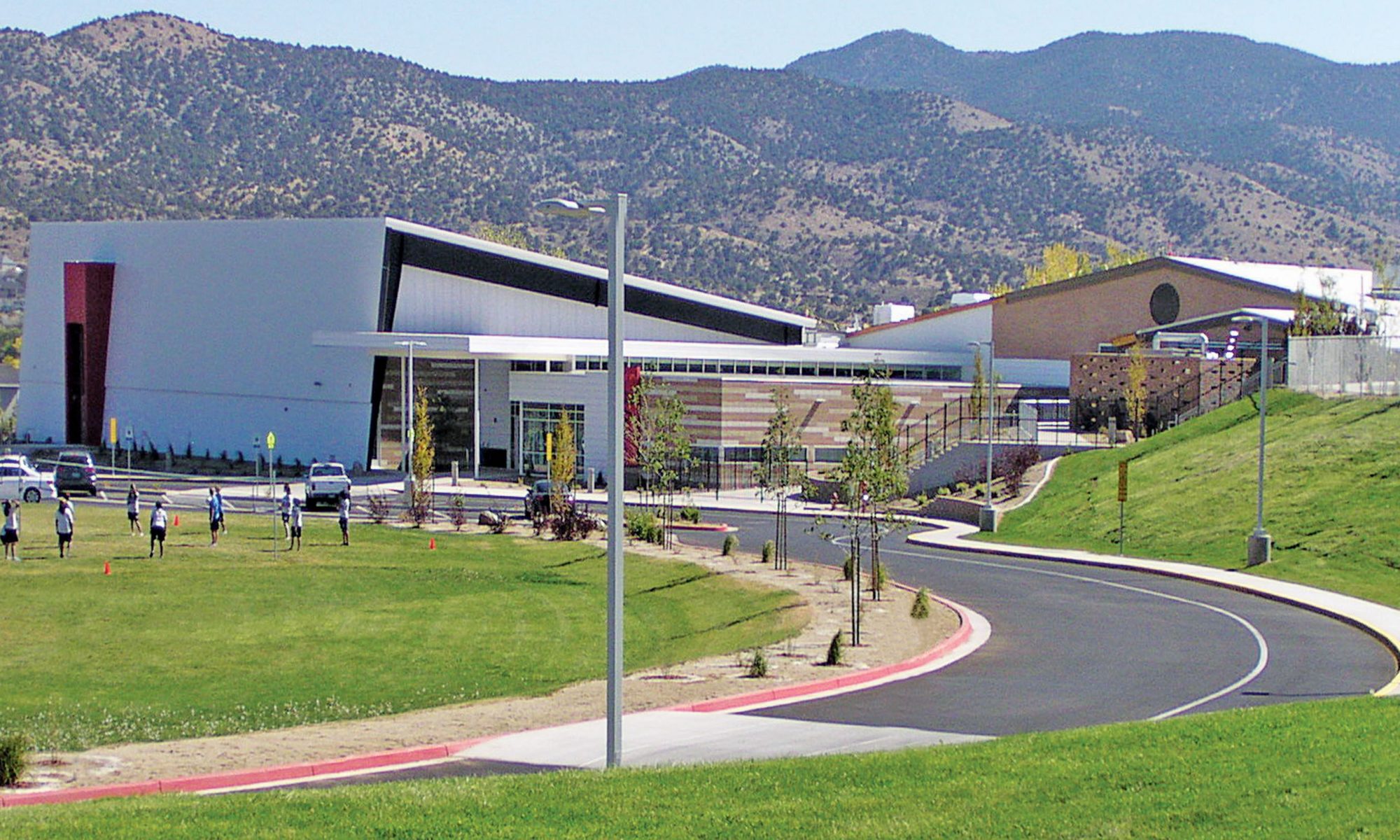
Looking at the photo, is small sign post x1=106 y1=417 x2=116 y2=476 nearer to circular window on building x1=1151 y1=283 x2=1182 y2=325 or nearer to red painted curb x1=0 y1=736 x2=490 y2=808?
circular window on building x1=1151 y1=283 x2=1182 y2=325

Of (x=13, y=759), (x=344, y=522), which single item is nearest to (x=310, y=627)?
(x=344, y=522)

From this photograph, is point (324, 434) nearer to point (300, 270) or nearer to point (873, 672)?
point (300, 270)

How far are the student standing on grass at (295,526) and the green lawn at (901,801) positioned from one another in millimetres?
29324

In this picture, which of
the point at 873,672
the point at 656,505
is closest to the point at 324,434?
the point at 656,505

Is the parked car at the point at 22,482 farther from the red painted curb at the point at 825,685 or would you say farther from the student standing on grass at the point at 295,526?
the red painted curb at the point at 825,685

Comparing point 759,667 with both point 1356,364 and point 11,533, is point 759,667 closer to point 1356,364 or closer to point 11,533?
point 11,533

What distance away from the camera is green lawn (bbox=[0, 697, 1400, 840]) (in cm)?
1214

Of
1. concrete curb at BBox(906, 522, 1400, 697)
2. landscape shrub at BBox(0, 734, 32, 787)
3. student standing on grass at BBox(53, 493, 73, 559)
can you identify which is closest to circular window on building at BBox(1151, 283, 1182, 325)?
concrete curb at BBox(906, 522, 1400, 697)

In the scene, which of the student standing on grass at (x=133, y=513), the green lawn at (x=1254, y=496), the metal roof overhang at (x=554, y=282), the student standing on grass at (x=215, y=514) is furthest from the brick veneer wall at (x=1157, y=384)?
the student standing on grass at (x=133, y=513)

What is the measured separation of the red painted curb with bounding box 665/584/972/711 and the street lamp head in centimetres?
816

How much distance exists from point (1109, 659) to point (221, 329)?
6305 centimetres

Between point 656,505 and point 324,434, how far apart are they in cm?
2832

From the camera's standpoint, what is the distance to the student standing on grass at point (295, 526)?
4312 centimetres

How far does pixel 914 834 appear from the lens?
1198cm
